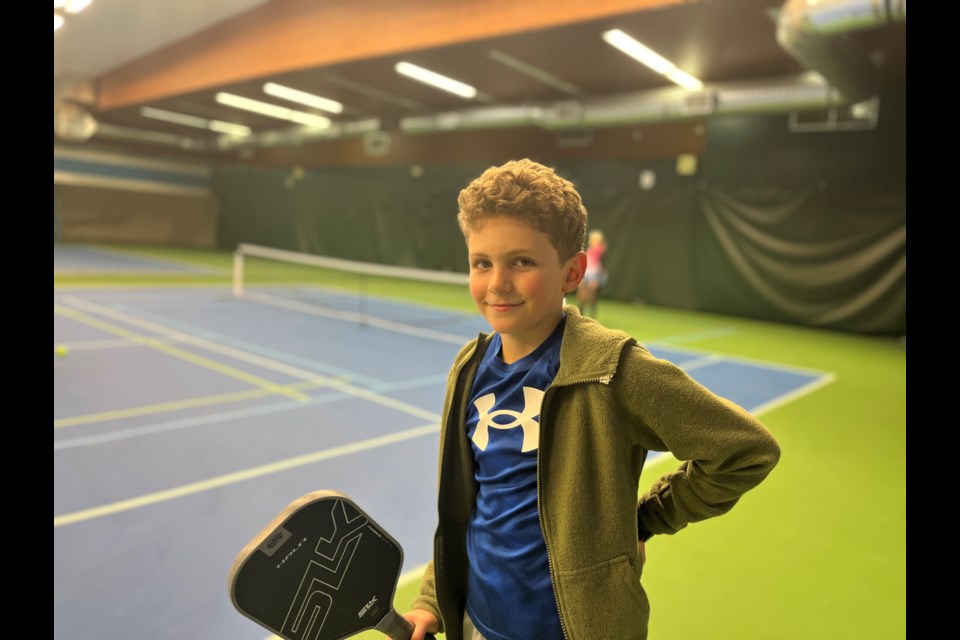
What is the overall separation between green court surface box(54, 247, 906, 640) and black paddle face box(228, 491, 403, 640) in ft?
1.43

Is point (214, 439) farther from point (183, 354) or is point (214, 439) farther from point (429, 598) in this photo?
point (429, 598)

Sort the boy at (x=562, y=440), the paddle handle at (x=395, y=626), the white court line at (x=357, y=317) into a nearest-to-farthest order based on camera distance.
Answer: the boy at (x=562, y=440), the paddle handle at (x=395, y=626), the white court line at (x=357, y=317)

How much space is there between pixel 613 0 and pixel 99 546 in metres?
6.79

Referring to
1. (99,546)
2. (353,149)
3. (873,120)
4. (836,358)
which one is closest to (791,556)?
(99,546)

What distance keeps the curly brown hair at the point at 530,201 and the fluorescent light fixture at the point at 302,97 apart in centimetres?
1209

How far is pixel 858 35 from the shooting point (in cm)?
827

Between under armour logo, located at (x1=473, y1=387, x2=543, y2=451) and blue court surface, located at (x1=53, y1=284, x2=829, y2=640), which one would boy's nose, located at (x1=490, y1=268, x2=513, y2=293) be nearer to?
under armour logo, located at (x1=473, y1=387, x2=543, y2=451)

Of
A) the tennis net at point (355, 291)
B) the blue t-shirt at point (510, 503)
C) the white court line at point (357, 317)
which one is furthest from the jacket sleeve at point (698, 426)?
the white court line at point (357, 317)

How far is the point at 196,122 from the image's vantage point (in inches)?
746

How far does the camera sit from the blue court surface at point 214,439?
2686mm

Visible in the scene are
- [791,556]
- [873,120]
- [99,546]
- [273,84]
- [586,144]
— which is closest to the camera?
[99,546]

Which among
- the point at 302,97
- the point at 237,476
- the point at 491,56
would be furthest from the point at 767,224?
the point at 237,476

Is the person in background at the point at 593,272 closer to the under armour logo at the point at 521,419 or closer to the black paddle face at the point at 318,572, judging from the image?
the under armour logo at the point at 521,419

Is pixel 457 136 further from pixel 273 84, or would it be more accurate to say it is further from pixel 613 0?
pixel 613 0
